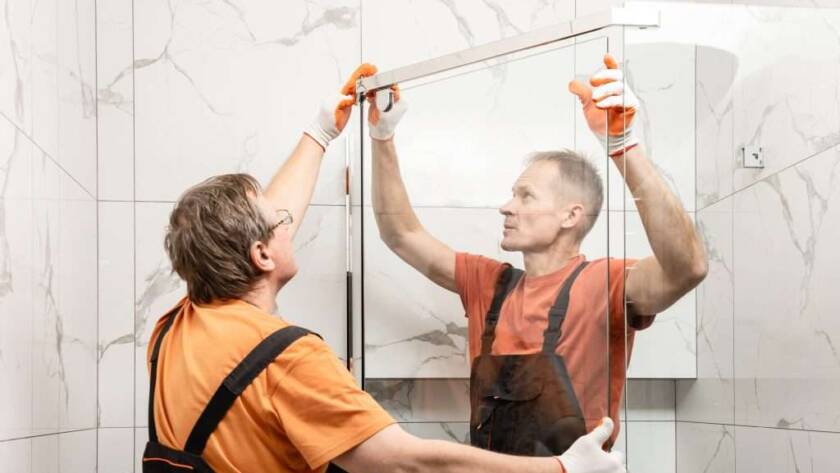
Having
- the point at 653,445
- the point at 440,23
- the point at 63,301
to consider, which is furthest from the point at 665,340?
the point at 63,301

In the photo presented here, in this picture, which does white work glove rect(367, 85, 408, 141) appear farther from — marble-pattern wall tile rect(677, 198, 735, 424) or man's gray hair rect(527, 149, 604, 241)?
marble-pattern wall tile rect(677, 198, 735, 424)

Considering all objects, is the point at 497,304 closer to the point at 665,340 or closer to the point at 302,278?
the point at 665,340

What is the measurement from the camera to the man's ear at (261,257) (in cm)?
182

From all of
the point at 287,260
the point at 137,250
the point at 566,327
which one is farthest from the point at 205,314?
the point at 137,250

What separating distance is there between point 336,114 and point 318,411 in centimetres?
88

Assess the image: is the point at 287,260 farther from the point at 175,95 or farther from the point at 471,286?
the point at 175,95

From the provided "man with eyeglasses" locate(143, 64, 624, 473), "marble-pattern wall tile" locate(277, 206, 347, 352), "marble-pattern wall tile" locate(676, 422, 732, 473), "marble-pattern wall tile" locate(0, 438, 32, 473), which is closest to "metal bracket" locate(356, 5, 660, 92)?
"marble-pattern wall tile" locate(277, 206, 347, 352)

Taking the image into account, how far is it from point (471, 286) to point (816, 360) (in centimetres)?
65

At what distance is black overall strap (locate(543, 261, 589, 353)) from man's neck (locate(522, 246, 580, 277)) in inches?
1.1

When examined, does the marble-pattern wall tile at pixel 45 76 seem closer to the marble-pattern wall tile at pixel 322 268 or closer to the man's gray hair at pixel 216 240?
the man's gray hair at pixel 216 240

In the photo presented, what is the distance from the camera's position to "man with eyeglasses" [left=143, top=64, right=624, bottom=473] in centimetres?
165

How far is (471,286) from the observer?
81.7 inches

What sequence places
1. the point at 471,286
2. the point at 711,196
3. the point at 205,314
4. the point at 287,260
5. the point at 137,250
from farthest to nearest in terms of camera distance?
1. the point at 137,250
2. the point at 711,196
3. the point at 471,286
4. the point at 287,260
5. the point at 205,314

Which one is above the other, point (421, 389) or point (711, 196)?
point (711, 196)
